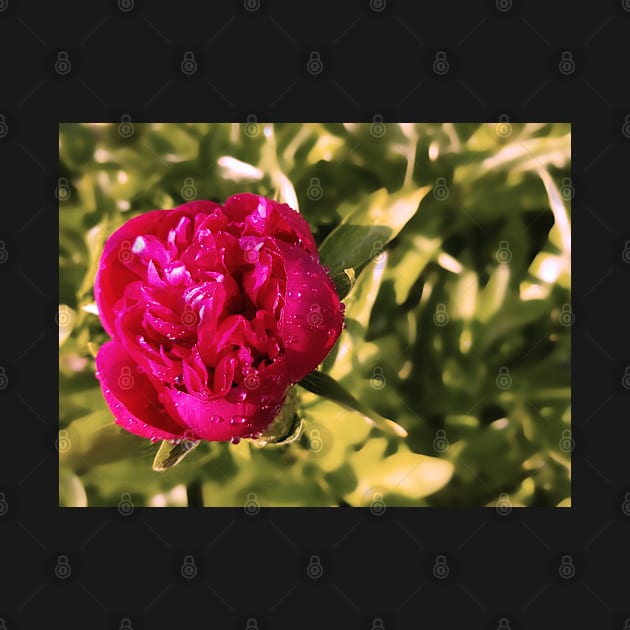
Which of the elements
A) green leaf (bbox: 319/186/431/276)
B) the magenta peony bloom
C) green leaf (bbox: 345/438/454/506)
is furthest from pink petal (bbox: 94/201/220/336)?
green leaf (bbox: 345/438/454/506)

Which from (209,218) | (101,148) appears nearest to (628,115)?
(209,218)

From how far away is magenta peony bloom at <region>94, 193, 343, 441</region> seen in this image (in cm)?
67

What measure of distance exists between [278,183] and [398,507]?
520mm

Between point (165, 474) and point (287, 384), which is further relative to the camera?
point (165, 474)

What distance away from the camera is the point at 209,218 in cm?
A: 71

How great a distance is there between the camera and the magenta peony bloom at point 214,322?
0.67 metres

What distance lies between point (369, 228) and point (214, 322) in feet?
1.16

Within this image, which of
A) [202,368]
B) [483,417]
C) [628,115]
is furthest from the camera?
[483,417]

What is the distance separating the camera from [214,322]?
668mm

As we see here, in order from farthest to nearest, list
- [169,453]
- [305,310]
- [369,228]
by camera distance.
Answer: [369,228]
[169,453]
[305,310]

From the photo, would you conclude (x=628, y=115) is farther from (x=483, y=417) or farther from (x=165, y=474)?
(x=165, y=474)

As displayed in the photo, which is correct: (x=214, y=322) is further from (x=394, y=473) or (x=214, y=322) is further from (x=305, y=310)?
(x=394, y=473)

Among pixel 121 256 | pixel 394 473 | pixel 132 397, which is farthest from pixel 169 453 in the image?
pixel 394 473

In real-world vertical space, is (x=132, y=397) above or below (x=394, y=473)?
above
